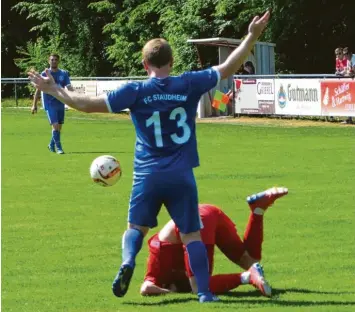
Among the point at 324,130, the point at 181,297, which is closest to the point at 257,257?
the point at 181,297

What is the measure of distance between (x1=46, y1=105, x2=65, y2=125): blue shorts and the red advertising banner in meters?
8.69

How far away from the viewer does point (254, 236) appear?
8.55m

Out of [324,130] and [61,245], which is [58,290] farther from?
[324,130]

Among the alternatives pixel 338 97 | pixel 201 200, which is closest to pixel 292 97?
pixel 338 97

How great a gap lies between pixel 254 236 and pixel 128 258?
1178mm

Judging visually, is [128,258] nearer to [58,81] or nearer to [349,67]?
[58,81]

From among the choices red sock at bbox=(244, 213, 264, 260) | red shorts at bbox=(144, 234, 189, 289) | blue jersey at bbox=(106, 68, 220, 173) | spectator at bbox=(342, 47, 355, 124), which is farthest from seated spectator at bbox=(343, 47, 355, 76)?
blue jersey at bbox=(106, 68, 220, 173)

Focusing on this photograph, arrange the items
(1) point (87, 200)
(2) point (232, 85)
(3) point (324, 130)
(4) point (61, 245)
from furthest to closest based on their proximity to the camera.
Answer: (2) point (232, 85) → (3) point (324, 130) → (1) point (87, 200) → (4) point (61, 245)

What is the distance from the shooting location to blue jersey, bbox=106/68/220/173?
7.87m

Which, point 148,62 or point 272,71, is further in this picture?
point 272,71

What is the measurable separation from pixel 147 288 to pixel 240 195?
→ 21.0 feet

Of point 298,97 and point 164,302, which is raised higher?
point 164,302

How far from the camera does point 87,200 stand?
47.2 ft

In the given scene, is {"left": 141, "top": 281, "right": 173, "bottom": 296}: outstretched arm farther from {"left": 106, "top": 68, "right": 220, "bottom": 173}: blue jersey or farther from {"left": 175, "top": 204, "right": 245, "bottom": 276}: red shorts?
{"left": 106, "top": 68, "right": 220, "bottom": 173}: blue jersey
